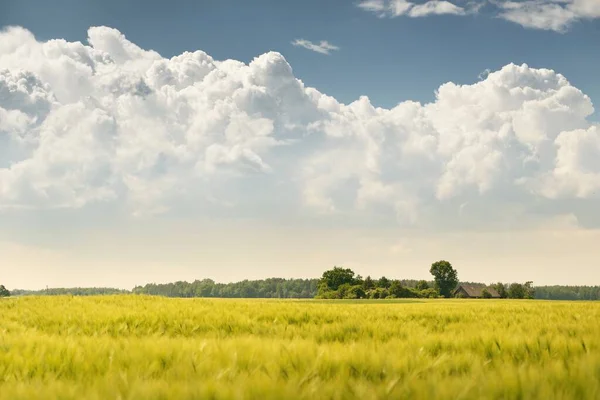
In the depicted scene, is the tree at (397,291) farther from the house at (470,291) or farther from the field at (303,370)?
the field at (303,370)

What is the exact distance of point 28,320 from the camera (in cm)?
1062

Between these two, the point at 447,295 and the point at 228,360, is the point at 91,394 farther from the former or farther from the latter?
the point at 447,295

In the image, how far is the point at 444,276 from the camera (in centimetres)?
12988

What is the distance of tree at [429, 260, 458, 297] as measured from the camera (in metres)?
129

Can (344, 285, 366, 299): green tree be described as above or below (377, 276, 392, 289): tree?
below

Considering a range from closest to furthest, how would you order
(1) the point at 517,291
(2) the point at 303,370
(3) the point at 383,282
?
(2) the point at 303,370 < (3) the point at 383,282 < (1) the point at 517,291

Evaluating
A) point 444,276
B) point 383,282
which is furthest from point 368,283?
point 444,276

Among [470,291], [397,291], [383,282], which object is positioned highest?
[383,282]

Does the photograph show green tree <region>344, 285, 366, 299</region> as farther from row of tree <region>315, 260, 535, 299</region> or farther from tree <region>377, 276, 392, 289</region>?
tree <region>377, 276, 392, 289</region>

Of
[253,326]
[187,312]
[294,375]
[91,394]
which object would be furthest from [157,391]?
[187,312]

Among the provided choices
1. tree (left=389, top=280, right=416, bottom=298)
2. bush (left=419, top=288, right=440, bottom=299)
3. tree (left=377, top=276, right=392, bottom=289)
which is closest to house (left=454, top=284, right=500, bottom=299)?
tree (left=377, top=276, right=392, bottom=289)

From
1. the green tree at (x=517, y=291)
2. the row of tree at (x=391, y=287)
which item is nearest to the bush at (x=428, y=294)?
the row of tree at (x=391, y=287)

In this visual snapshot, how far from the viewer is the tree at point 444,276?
129375 mm

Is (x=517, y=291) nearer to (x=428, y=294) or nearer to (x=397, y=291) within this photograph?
(x=428, y=294)
